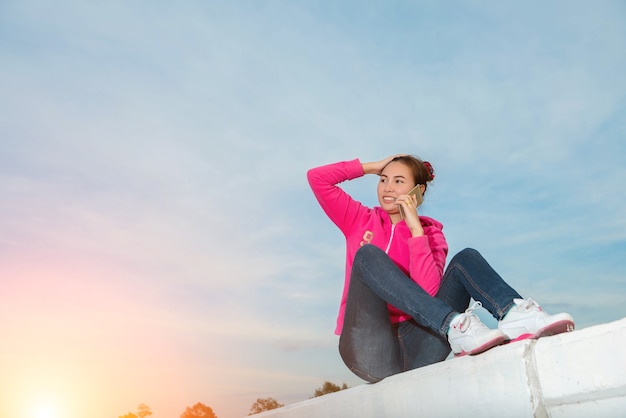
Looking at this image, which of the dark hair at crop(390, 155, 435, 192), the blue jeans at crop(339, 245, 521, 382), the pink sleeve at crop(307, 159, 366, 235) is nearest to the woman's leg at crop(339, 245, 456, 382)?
the blue jeans at crop(339, 245, 521, 382)

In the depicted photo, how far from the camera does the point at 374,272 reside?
9.52 feet

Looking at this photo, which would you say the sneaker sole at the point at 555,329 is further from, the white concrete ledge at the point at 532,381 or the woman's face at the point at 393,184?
the woman's face at the point at 393,184

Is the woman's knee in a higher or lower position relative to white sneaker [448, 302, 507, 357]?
higher

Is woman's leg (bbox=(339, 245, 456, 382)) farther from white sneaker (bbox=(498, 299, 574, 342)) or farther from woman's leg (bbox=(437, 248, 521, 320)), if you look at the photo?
white sneaker (bbox=(498, 299, 574, 342))

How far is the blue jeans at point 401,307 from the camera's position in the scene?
8.94 ft

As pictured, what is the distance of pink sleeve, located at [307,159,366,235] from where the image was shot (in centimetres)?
388

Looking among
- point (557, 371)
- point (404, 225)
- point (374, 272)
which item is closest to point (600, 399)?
point (557, 371)

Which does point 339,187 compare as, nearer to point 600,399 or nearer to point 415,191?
point 415,191

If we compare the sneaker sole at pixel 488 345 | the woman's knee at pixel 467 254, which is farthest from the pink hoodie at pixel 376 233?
the sneaker sole at pixel 488 345

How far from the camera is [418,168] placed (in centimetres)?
394

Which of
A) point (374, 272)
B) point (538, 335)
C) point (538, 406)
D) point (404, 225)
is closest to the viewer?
point (538, 406)

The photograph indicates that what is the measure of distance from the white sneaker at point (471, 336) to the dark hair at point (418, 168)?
1.40 metres

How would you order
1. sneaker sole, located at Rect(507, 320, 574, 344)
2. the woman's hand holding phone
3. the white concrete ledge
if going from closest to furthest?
1. the white concrete ledge
2. sneaker sole, located at Rect(507, 320, 574, 344)
3. the woman's hand holding phone

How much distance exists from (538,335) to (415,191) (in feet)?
5.45
